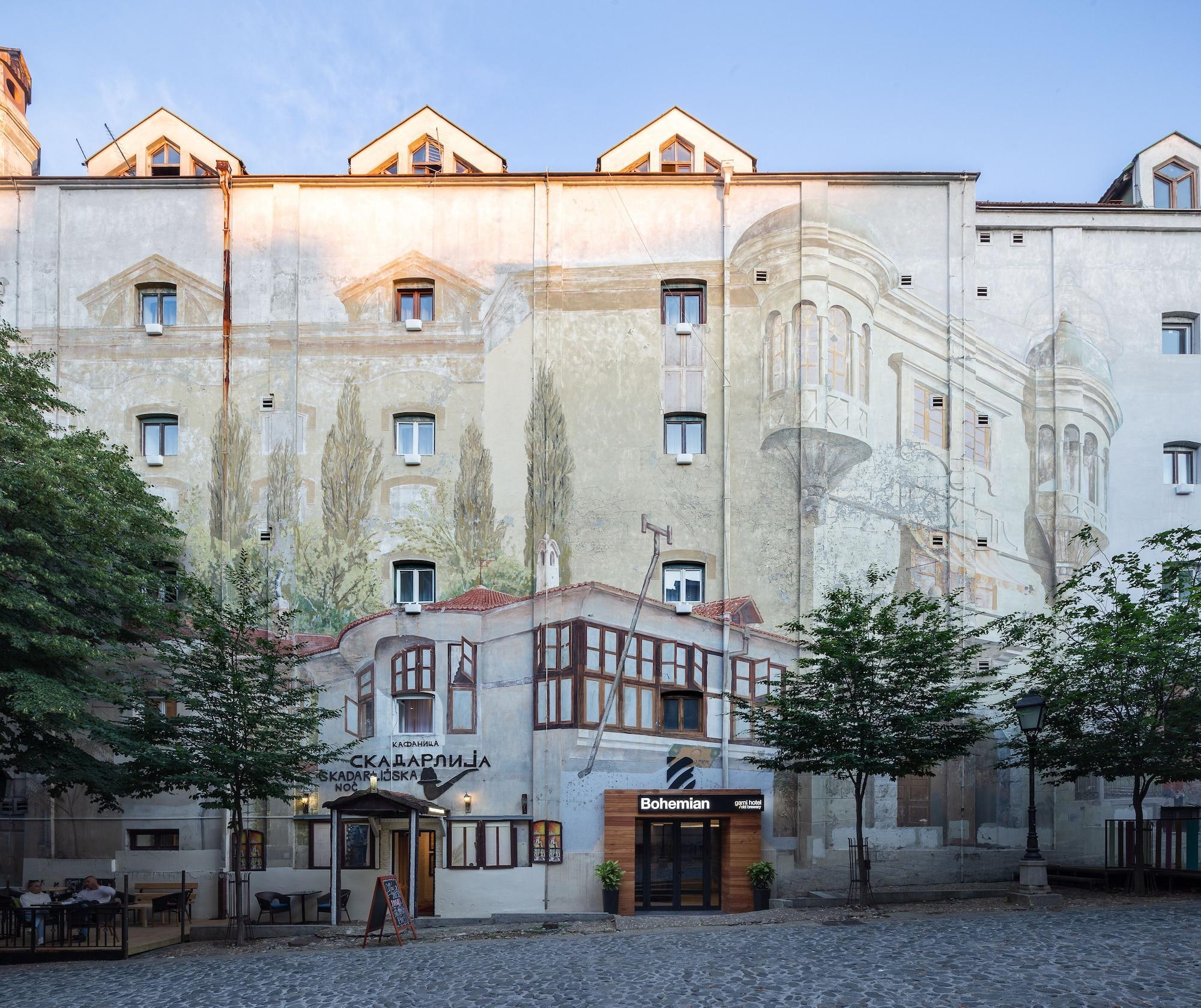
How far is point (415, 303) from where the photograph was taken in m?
28.7

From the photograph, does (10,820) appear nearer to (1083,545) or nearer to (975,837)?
(975,837)

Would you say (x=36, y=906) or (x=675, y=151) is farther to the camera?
(x=675, y=151)

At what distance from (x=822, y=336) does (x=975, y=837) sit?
1309cm

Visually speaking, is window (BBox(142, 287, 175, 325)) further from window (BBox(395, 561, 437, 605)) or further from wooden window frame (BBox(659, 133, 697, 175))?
wooden window frame (BBox(659, 133, 697, 175))

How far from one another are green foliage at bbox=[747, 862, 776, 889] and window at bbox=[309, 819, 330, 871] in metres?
10.2

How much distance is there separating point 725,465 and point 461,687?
874 centimetres

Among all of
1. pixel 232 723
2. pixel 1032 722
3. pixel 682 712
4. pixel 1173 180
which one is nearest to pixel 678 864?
pixel 682 712

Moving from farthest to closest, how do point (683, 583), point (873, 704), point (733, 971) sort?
point (683, 583), point (873, 704), point (733, 971)

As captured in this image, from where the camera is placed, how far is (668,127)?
29.7 metres

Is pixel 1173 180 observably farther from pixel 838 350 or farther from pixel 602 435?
pixel 602 435

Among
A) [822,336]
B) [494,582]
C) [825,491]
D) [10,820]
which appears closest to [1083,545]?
[825,491]

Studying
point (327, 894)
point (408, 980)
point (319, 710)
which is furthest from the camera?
point (327, 894)

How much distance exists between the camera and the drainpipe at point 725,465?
26625 millimetres

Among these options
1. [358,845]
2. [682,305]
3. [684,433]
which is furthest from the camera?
[682,305]
